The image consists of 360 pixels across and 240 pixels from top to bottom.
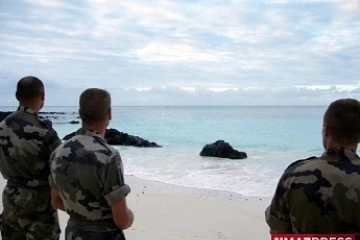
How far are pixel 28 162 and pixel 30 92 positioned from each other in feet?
1.79

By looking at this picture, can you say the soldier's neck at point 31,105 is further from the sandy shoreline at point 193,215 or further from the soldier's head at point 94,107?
the sandy shoreline at point 193,215

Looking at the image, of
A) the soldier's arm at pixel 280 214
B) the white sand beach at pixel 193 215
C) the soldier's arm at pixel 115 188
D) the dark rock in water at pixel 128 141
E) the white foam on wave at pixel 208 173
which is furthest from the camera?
the dark rock in water at pixel 128 141

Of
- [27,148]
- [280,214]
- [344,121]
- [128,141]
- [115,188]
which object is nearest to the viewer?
[344,121]

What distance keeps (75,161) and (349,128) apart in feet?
5.21

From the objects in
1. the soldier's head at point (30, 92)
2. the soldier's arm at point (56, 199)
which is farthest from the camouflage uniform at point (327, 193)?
the soldier's head at point (30, 92)

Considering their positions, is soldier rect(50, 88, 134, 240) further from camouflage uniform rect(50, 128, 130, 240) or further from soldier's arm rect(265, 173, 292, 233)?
soldier's arm rect(265, 173, 292, 233)

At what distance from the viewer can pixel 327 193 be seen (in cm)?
207

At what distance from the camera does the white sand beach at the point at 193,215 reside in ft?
20.5

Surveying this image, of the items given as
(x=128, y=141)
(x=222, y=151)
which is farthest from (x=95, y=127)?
(x=128, y=141)

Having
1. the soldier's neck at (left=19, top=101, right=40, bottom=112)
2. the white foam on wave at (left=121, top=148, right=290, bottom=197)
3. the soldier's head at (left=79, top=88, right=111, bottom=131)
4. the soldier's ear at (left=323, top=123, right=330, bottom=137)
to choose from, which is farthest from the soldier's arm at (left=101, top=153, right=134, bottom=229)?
the white foam on wave at (left=121, top=148, right=290, bottom=197)

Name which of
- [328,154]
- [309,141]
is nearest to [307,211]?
[328,154]

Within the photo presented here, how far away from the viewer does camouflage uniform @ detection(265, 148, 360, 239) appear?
2.06 m

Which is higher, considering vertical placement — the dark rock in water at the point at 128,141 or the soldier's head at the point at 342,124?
the soldier's head at the point at 342,124

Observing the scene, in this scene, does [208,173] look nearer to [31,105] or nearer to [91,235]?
[31,105]
